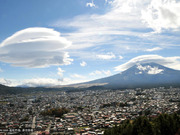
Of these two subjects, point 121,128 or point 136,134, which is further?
point 121,128

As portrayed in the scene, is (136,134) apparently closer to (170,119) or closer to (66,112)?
(170,119)

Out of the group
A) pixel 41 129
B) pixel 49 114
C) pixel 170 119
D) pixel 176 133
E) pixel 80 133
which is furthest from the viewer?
pixel 49 114

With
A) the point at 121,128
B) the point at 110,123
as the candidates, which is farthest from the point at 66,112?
the point at 121,128

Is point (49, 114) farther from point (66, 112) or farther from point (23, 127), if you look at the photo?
point (23, 127)

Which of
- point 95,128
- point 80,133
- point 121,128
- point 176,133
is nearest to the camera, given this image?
point 176,133

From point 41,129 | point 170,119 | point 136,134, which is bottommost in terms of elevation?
point 41,129

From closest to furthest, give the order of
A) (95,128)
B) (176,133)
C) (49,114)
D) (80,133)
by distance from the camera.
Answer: (176,133)
(80,133)
(95,128)
(49,114)

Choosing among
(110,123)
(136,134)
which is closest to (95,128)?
(110,123)

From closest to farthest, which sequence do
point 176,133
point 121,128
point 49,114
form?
point 176,133, point 121,128, point 49,114

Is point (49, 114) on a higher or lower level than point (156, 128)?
lower
